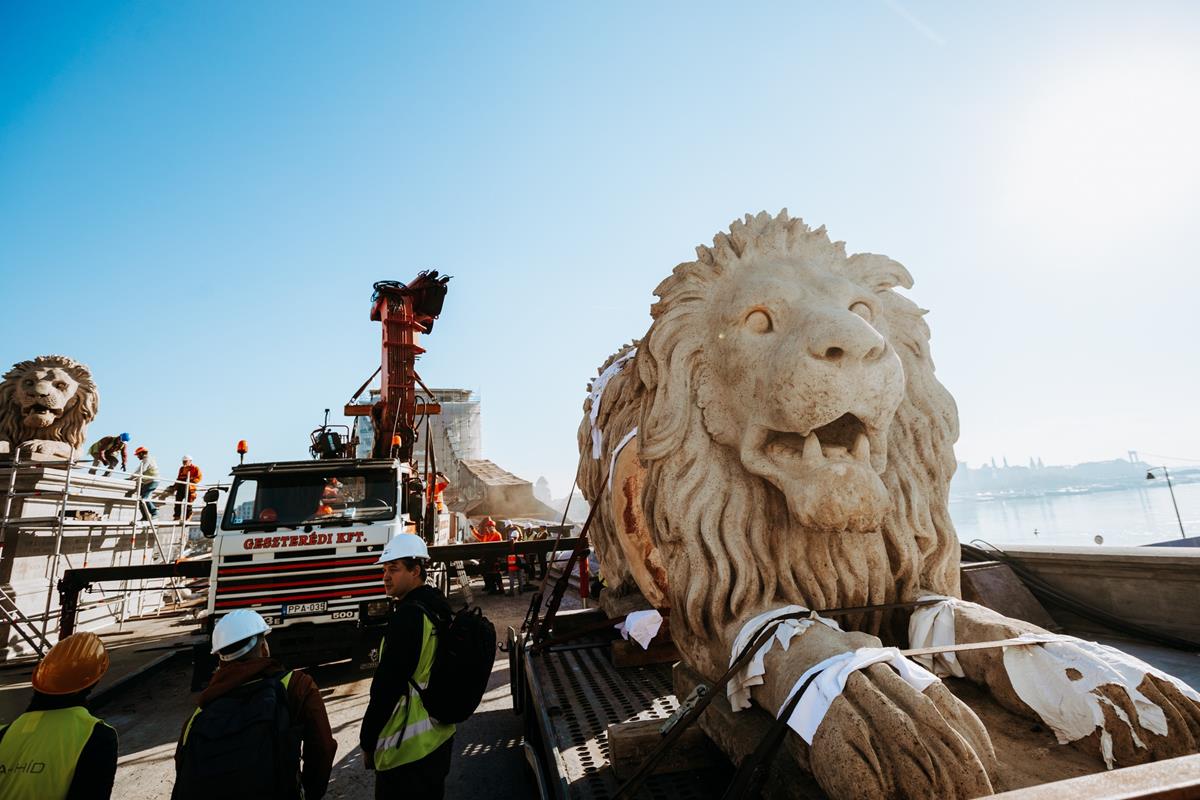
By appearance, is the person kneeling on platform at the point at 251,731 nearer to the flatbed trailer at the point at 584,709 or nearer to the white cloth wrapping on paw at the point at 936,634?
the flatbed trailer at the point at 584,709

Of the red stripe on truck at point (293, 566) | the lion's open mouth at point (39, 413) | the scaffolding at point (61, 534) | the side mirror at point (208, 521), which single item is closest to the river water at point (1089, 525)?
the red stripe on truck at point (293, 566)

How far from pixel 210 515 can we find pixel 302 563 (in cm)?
122

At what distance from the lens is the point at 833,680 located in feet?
4.79

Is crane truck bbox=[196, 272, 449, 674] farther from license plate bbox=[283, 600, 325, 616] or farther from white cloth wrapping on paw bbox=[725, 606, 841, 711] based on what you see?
white cloth wrapping on paw bbox=[725, 606, 841, 711]

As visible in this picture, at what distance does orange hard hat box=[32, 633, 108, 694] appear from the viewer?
5.97ft

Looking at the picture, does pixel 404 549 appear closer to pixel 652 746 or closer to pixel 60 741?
pixel 60 741

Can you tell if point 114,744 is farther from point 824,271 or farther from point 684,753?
point 824,271

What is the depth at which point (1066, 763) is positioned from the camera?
154 cm

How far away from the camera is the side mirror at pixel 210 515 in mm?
5645

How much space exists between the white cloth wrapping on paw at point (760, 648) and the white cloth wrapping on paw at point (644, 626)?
59.3 inches

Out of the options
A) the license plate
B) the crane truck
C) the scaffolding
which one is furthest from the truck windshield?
the scaffolding

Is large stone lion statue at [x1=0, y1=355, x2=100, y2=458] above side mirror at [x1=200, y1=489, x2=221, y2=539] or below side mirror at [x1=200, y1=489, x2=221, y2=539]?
above

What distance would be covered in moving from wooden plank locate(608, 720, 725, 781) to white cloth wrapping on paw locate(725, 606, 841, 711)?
8.8 inches

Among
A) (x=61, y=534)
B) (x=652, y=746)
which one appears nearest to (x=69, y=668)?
(x=652, y=746)
